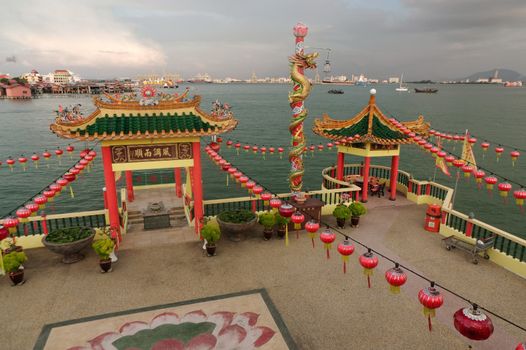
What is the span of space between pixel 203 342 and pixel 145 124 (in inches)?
350

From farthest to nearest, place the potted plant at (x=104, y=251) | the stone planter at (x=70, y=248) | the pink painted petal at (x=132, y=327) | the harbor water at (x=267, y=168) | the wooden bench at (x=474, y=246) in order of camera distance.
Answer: the harbor water at (x=267, y=168) < the wooden bench at (x=474, y=246) < the stone planter at (x=70, y=248) < the potted plant at (x=104, y=251) < the pink painted petal at (x=132, y=327)

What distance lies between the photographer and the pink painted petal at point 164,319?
397 inches

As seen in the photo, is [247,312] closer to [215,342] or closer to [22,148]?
[215,342]

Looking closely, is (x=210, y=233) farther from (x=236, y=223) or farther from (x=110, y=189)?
(x=110, y=189)

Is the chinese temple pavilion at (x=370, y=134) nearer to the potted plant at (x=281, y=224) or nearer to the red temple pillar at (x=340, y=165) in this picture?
the red temple pillar at (x=340, y=165)

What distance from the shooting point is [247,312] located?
1058cm

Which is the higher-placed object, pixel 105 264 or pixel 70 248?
pixel 70 248

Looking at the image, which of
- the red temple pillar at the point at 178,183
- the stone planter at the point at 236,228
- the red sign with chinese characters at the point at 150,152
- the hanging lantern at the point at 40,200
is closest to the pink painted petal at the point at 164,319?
the stone planter at the point at 236,228

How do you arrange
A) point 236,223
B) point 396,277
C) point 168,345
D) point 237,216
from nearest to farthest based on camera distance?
point 396,277
point 168,345
point 236,223
point 237,216

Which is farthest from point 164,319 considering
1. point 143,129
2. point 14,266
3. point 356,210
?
point 356,210

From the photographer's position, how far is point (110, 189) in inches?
578

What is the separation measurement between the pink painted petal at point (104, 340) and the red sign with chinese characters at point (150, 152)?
281 inches

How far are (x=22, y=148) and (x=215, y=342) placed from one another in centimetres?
6805

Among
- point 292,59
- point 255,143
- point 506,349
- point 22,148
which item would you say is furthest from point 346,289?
point 22,148
